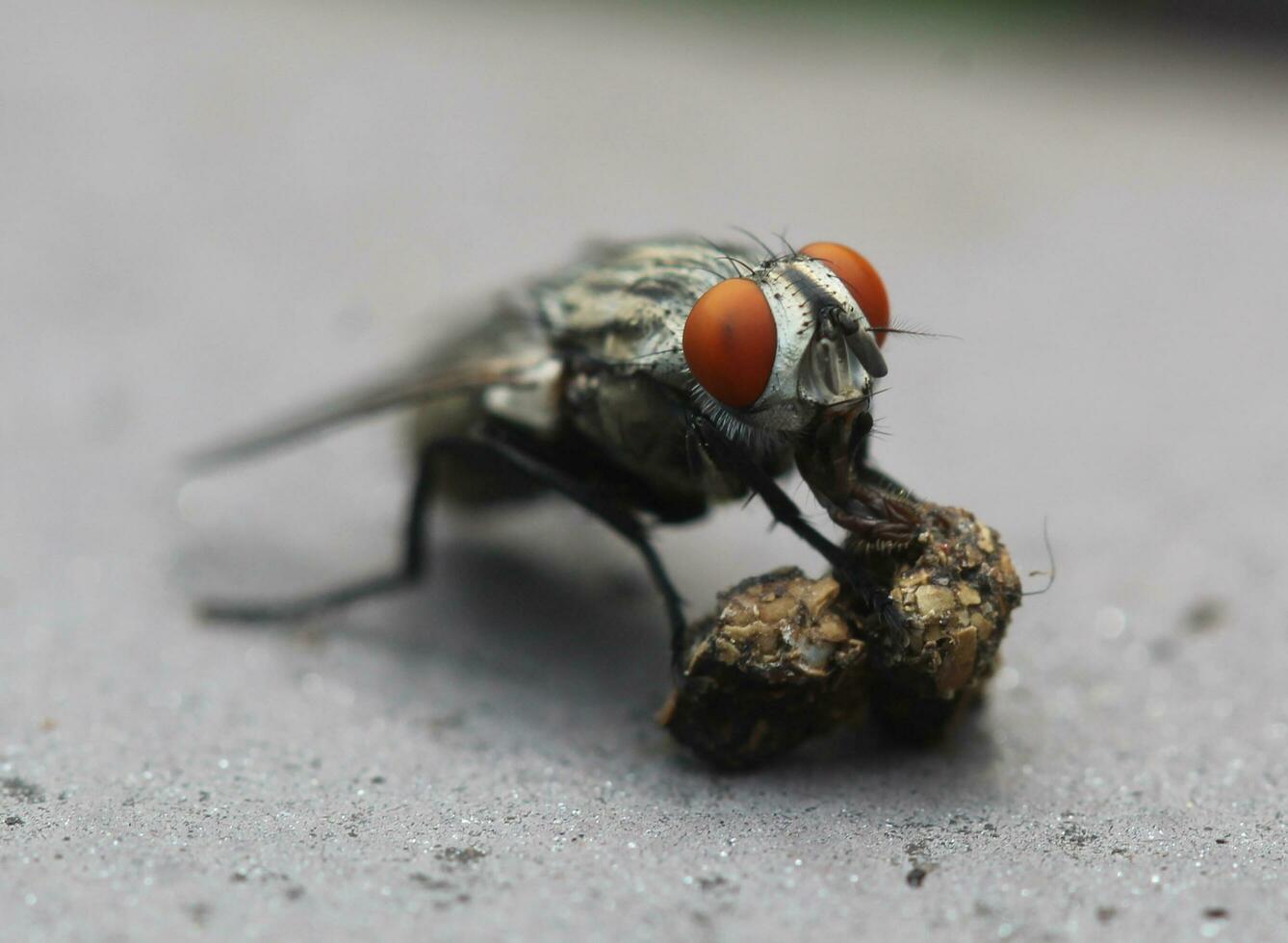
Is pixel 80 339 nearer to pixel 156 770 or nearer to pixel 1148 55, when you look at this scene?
pixel 156 770

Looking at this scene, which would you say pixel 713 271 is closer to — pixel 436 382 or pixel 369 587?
pixel 436 382

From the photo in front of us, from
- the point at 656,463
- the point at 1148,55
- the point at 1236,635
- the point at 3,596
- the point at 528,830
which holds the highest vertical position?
the point at 1148,55

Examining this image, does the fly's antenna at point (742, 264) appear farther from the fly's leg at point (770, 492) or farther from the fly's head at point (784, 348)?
the fly's leg at point (770, 492)

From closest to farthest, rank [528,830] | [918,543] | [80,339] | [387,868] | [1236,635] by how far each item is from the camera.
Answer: [387,868] → [528,830] → [918,543] → [1236,635] → [80,339]

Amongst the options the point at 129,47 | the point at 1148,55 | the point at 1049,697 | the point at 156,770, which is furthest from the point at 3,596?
the point at 1148,55

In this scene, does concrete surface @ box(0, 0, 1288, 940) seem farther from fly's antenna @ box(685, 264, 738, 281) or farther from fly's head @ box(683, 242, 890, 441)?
fly's antenna @ box(685, 264, 738, 281)

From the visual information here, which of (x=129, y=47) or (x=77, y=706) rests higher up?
(x=129, y=47)

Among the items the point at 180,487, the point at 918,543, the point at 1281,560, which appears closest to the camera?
the point at 918,543

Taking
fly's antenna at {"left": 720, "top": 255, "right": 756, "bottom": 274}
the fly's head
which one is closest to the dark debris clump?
the fly's head
